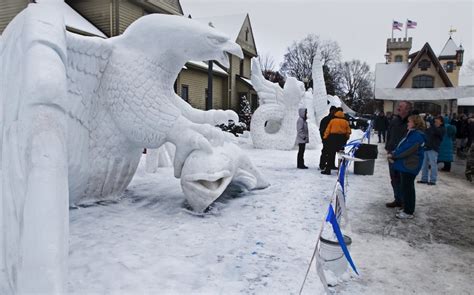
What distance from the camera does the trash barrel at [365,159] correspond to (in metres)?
7.76

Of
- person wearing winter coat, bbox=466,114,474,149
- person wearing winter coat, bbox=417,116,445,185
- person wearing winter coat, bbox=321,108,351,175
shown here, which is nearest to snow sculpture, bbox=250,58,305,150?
person wearing winter coat, bbox=321,108,351,175

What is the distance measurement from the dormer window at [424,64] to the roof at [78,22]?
26.9 m

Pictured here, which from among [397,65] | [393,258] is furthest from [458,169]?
[397,65]

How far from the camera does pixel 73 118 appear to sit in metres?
3.94

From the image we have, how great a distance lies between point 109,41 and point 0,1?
1289 cm

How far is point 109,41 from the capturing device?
14.0ft

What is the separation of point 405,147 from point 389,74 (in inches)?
1198

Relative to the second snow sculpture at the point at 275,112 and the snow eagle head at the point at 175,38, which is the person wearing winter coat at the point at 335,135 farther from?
the second snow sculpture at the point at 275,112

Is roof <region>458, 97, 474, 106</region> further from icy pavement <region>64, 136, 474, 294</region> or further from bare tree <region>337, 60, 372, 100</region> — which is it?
icy pavement <region>64, 136, 474, 294</region>

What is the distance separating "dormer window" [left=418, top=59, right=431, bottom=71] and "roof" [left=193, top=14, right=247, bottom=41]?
1602 centimetres

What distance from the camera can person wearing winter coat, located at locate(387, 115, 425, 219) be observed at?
4.58 metres

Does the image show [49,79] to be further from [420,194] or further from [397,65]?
[397,65]

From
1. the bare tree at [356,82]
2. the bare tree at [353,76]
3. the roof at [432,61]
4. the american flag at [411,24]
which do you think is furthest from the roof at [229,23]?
the bare tree at [353,76]

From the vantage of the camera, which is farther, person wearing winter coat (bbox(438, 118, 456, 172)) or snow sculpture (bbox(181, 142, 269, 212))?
person wearing winter coat (bbox(438, 118, 456, 172))
